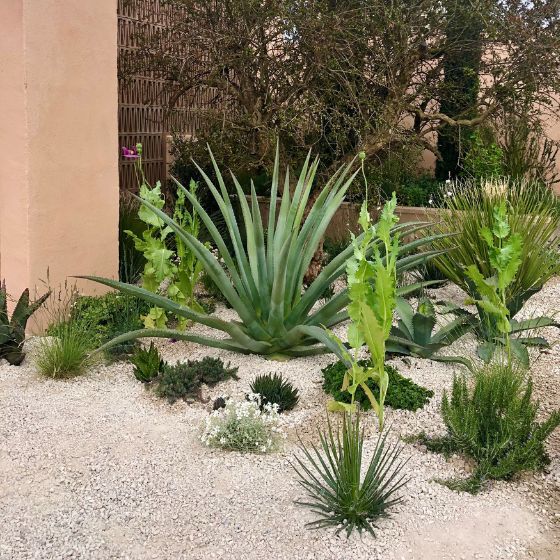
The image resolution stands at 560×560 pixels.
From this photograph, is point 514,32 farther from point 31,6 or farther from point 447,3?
point 31,6

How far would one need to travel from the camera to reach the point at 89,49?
5785mm

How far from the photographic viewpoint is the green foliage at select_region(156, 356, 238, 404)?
4547 millimetres

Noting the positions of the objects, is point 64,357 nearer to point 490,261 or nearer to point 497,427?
point 497,427

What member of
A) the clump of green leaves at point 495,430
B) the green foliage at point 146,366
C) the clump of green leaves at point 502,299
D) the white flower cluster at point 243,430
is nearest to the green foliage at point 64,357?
the green foliage at point 146,366

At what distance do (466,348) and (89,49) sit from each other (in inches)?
143

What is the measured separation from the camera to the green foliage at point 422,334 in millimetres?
4992

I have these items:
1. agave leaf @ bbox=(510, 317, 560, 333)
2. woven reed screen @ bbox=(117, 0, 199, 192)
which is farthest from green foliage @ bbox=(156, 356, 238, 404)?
woven reed screen @ bbox=(117, 0, 199, 192)

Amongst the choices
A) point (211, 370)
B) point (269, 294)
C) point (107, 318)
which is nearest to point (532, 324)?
point (269, 294)

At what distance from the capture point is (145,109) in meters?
8.52

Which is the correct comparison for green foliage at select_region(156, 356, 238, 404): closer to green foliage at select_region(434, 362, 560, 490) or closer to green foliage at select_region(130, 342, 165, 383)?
green foliage at select_region(130, 342, 165, 383)

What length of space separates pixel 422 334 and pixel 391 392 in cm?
82

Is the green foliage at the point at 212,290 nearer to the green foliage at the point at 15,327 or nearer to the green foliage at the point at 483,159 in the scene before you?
the green foliage at the point at 15,327

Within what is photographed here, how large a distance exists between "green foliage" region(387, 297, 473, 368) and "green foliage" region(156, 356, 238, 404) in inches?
45.0

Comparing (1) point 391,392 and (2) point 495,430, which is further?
(1) point 391,392
